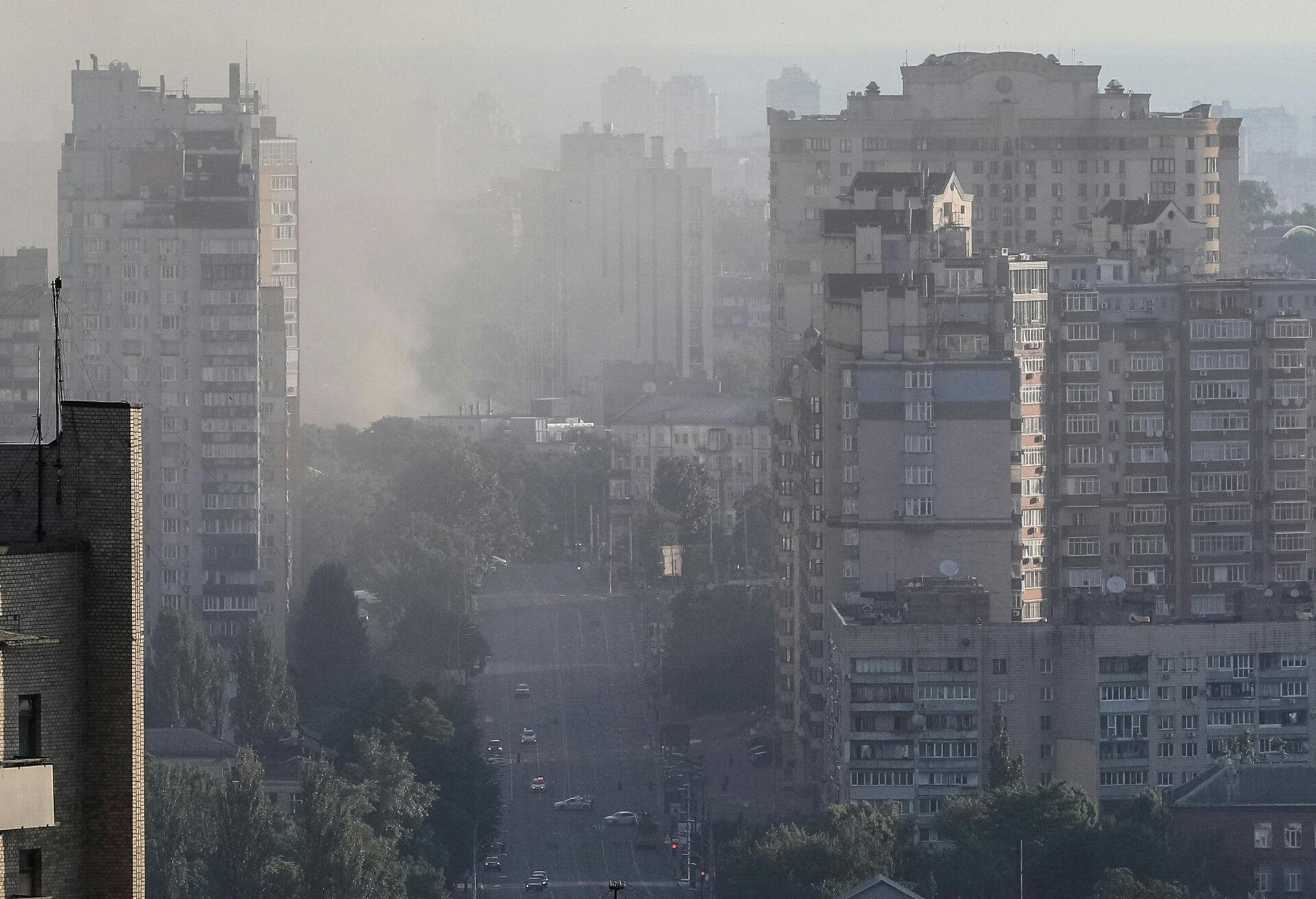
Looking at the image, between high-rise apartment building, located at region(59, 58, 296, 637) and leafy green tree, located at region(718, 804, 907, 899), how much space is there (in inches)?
839

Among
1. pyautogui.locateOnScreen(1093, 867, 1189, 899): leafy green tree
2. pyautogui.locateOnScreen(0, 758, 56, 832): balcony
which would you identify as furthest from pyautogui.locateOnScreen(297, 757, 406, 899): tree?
pyautogui.locateOnScreen(0, 758, 56, 832): balcony

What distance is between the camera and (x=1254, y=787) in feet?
143

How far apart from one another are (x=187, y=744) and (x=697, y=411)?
40.1m

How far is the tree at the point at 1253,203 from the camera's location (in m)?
117

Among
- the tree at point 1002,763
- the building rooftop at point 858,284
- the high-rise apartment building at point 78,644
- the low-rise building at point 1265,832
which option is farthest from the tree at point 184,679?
the high-rise apartment building at point 78,644

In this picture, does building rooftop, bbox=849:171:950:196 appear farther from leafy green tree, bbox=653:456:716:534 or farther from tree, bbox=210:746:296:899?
leafy green tree, bbox=653:456:716:534

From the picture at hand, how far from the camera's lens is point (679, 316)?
10912cm

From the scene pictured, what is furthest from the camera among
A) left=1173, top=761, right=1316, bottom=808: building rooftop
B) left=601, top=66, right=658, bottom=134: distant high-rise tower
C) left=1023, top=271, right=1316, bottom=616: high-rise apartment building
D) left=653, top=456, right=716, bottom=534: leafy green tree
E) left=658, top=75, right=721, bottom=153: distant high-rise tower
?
left=658, top=75, right=721, bottom=153: distant high-rise tower

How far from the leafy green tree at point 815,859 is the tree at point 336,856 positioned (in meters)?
4.23

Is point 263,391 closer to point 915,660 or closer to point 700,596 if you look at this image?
point 700,596

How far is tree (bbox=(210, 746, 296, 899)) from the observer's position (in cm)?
4016

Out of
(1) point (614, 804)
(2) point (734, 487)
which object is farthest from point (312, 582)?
(2) point (734, 487)

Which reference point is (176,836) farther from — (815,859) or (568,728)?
(568,728)

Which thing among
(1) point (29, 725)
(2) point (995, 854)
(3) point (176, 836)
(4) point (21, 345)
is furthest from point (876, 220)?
(1) point (29, 725)
